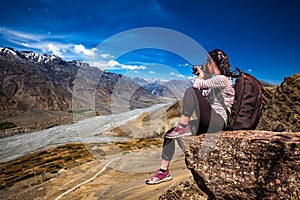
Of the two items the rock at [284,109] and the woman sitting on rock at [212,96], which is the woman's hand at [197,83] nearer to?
the woman sitting on rock at [212,96]

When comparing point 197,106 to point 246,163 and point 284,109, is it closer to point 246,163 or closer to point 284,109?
point 246,163

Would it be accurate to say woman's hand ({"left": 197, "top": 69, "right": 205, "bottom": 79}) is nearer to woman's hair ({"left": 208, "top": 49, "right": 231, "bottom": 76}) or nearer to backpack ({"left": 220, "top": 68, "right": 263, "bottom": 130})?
woman's hair ({"left": 208, "top": 49, "right": 231, "bottom": 76})

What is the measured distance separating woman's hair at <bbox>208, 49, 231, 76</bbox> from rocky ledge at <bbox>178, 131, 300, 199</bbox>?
172 centimetres

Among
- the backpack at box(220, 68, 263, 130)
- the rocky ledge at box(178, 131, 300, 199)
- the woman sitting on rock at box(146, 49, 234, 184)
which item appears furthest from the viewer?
the woman sitting on rock at box(146, 49, 234, 184)

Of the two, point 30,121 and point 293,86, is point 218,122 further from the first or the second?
point 30,121

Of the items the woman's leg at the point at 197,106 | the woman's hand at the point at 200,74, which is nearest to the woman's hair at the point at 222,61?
the woman's hand at the point at 200,74

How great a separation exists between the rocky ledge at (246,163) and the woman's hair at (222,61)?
172 centimetres

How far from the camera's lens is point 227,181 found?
5387 mm

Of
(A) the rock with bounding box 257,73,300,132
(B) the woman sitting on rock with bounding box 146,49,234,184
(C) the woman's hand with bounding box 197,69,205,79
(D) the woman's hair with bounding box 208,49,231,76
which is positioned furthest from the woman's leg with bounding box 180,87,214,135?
(A) the rock with bounding box 257,73,300,132

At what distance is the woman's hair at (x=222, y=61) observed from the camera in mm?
5809

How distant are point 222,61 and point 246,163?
2.67 metres

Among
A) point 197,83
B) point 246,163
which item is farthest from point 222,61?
point 246,163

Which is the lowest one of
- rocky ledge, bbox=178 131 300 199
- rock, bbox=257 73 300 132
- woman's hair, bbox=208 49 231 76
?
rocky ledge, bbox=178 131 300 199

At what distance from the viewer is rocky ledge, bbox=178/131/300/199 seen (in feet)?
15.0
